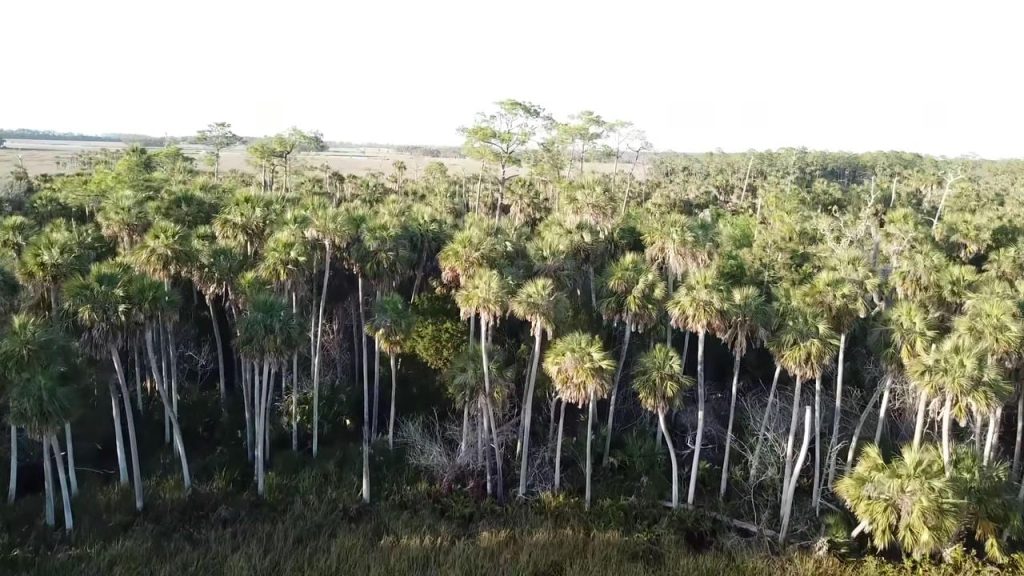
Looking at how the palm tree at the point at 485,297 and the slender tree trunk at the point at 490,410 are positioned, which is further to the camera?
the slender tree trunk at the point at 490,410

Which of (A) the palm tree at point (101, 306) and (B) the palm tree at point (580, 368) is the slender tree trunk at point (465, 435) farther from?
(A) the palm tree at point (101, 306)

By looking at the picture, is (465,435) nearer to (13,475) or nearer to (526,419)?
(526,419)

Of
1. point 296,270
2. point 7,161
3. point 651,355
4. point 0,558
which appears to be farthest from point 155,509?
point 7,161

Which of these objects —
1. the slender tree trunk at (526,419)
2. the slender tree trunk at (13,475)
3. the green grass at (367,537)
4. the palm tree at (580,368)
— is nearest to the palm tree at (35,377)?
the slender tree trunk at (13,475)

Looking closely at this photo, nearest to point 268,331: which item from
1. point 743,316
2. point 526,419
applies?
point 526,419

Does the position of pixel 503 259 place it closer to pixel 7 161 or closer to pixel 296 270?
pixel 296 270
